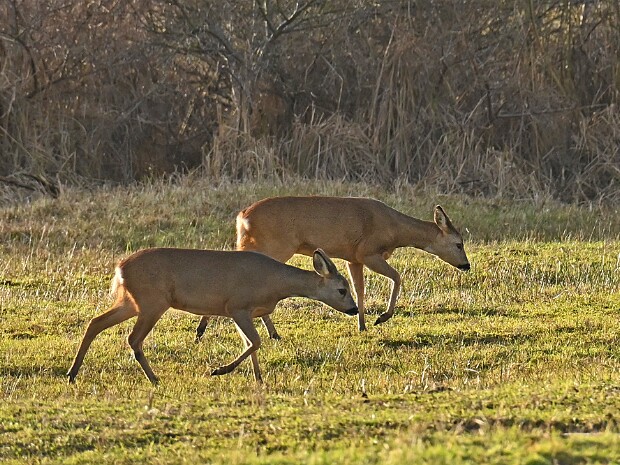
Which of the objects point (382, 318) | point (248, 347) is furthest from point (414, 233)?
point (248, 347)

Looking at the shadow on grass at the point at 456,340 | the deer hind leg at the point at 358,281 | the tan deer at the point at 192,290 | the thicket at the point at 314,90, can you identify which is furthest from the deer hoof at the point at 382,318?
the thicket at the point at 314,90

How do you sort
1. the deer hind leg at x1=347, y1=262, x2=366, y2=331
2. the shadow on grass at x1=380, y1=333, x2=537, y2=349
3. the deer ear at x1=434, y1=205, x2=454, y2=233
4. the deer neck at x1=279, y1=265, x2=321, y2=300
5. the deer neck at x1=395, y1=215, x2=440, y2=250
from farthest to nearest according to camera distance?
1. the deer ear at x1=434, y1=205, x2=454, y2=233
2. the deer neck at x1=395, y1=215, x2=440, y2=250
3. the deer hind leg at x1=347, y1=262, x2=366, y2=331
4. the shadow on grass at x1=380, y1=333, x2=537, y2=349
5. the deer neck at x1=279, y1=265, x2=321, y2=300

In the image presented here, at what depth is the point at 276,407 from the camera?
7.73m

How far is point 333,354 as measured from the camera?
34.6 ft

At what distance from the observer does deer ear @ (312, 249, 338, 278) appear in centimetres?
1032

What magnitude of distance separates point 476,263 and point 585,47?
9.60 metres

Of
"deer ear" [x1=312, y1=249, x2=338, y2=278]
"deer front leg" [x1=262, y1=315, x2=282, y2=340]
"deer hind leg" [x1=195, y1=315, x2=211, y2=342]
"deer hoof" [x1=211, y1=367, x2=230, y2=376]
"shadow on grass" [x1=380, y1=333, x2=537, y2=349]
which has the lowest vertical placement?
"deer hind leg" [x1=195, y1=315, x2=211, y2=342]

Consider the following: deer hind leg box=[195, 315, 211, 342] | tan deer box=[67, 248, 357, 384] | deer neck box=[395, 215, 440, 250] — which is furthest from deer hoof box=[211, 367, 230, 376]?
deer neck box=[395, 215, 440, 250]

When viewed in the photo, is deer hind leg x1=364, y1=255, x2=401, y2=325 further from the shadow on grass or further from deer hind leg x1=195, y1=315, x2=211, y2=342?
deer hind leg x1=195, y1=315, x2=211, y2=342

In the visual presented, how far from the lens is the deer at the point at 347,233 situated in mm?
12172

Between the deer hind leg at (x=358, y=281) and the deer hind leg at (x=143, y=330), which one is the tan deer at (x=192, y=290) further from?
the deer hind leg at (x=358, y=281)

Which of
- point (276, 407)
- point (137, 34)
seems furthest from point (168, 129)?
point (276, 407)

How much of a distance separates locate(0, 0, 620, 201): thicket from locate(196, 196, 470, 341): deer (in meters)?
7.57

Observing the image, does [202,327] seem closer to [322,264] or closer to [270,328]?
[270,328]
